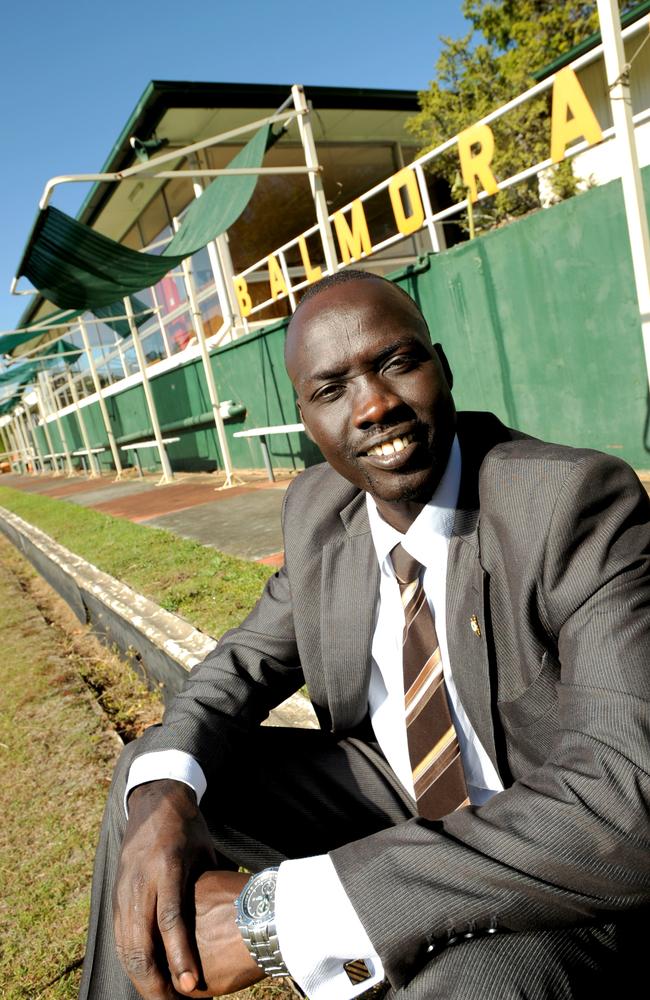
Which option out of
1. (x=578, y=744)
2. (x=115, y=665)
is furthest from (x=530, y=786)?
(x=115, y=665)

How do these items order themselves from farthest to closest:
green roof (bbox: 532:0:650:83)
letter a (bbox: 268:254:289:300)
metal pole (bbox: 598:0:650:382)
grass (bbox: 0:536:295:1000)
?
letter a (bbox: 268:254:289:300), green roof (bbox: 532:0:650:83), metal pole (bbox: 598:0:650:382), grass (bbox: 0:536:295:1000)

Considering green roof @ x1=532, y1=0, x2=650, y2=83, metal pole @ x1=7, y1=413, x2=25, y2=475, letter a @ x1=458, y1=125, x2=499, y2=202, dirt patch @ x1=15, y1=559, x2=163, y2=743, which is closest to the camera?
dirt patch @ x1=15, y1=559, x2=163, y2=743

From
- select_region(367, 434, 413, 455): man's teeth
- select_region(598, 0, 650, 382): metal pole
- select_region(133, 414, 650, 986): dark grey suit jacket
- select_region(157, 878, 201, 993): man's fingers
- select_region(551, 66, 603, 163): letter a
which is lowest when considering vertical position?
select_region(157, 878, 201, 993): man's fingers

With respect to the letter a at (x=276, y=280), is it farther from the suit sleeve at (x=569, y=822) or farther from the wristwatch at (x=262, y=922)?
the wristwatch at (x=262, y=922)

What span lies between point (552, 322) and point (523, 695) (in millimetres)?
4830

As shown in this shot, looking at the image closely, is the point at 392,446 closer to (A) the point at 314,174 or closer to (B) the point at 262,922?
(B) the point at 262,922

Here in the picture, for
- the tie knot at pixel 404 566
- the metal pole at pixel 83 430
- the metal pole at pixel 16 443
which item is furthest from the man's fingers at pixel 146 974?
the metal pole at pixel 16 443

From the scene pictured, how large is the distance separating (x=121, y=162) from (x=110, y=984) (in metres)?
14.7

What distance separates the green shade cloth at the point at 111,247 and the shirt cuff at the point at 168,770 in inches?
259

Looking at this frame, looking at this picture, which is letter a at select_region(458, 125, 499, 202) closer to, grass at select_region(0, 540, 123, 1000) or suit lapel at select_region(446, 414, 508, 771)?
grass at select_region(0, 540, 123, 1000)

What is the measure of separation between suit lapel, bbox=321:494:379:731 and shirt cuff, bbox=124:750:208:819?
1.17 ft

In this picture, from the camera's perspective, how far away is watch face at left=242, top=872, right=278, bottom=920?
1181 mm

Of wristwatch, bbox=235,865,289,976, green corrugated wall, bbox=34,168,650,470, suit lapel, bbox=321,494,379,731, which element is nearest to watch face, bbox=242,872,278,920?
wristwatch, bbox=235,865,289,976

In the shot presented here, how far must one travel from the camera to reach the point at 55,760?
3.26 metres
